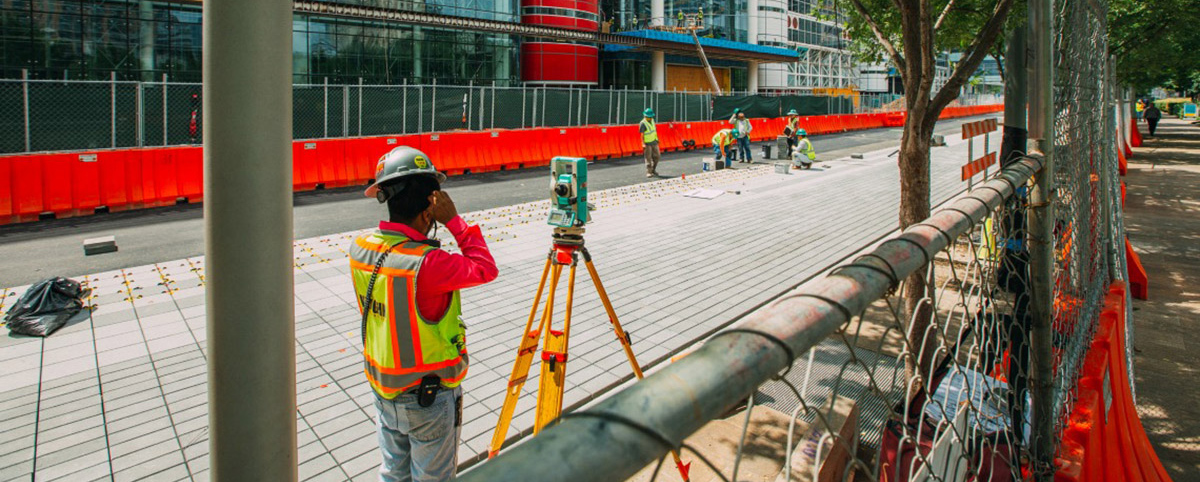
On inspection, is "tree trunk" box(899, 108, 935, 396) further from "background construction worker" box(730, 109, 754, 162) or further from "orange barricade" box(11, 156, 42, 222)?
"background construction worker" box(730, 109, 754, 162)

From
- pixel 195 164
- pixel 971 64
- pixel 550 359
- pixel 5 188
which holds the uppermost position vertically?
pixel 971 64

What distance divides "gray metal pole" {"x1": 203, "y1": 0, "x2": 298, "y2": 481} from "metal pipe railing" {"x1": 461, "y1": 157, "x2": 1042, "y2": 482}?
73 cm

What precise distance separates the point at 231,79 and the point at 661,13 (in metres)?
50.7

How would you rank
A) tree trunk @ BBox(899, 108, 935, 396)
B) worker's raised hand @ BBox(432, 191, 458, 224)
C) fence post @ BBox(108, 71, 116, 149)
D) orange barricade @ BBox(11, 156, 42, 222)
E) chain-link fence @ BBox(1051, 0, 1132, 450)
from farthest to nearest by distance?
fence post @ BBox(108, 71, 116, 149) < orange barricade @ BBox(11, 156, 42, 222) < tree trunk @ BBox(899, 108, 935, 396) < worker's raised hand @ BBox(432, 191, 458, 224) < chain-link fence @ BBox(1051, 0, 1132, 450)

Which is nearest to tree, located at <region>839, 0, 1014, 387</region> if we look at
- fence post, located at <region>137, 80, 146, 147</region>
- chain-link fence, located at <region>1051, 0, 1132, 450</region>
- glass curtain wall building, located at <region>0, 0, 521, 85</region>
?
chain-link fence, located at <region>1051, 0, 1132, 450</region>

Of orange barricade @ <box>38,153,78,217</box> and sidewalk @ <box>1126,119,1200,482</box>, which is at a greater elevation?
orange barricade @ <box>38,153,78,217</box>

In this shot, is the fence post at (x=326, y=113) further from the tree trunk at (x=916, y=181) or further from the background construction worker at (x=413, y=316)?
the background construction worker at (x=413, y=316)

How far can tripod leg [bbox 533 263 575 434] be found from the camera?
410cm

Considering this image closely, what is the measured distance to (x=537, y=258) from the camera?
1027cm

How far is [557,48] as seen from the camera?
40.7 meters

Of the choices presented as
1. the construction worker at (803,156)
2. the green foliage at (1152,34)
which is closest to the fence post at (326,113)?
the construction worker at (803,156)

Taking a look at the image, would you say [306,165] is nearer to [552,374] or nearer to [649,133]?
[649,133]

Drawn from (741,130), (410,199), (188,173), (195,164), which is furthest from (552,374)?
(741,130)

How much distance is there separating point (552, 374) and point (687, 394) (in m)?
3.43
